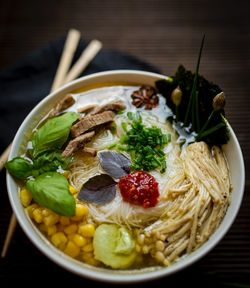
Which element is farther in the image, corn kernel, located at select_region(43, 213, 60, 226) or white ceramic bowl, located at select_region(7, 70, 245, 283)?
corn kernel, located at select_region(43, 213, 60, 226)

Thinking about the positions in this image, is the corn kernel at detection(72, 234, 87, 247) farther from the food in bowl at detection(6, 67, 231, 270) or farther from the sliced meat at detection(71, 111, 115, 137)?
the sliced meat at detection(71, 111, 115, 137)

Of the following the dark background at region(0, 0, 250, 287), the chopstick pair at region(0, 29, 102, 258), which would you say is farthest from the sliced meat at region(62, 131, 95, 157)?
the dark background at region(0, 0, 250, 287)

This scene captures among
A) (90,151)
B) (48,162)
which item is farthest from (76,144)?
(48,162)

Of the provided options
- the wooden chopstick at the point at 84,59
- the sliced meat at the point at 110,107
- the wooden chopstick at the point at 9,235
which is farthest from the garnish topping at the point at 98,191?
the wooden chopstick at the point at 84,59

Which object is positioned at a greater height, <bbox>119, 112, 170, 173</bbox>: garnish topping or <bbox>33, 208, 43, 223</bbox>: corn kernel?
<bbox>119, 112, 170, 173</bbox>: garnish topping

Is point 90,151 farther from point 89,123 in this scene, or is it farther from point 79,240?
point 79,240

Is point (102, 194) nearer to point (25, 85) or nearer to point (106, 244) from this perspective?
point (106, 244)
